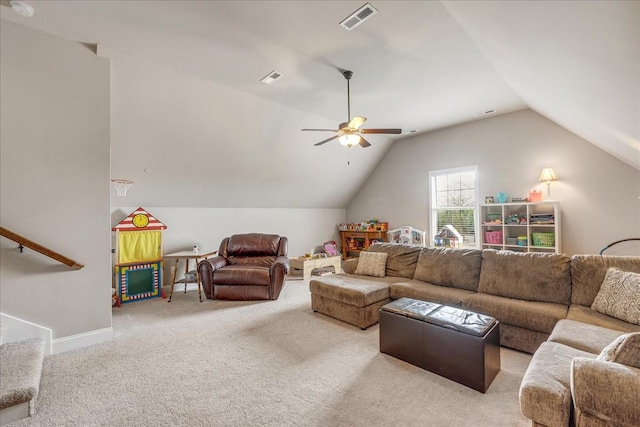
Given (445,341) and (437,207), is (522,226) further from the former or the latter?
(445,341)

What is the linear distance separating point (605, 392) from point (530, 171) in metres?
4.75

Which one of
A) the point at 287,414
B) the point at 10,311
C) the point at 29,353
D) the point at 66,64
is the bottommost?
the point at 287,414

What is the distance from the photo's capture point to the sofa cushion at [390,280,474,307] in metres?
2.91

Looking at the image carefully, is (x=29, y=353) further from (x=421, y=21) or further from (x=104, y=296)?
(x=421, y=21)

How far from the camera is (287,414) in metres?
1.81

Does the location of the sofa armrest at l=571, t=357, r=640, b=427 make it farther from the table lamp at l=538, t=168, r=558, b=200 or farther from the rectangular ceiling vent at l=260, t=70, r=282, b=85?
the table lamp at l=538, t=168, r=558, b=200

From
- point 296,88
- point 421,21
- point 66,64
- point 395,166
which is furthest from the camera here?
point 395,166

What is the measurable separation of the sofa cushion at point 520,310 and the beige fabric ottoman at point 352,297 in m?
0.93

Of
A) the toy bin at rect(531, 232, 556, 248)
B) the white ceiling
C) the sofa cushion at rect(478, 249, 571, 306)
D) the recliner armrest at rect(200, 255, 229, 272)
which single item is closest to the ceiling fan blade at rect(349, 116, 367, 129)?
the white ceiling

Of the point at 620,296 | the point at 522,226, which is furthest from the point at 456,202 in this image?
the point at 620,296

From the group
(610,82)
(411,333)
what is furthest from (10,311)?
(610,82)

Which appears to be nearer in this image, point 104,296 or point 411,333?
point 411,333

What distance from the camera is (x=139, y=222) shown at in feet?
14.6

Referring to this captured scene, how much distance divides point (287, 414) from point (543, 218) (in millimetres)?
5055
